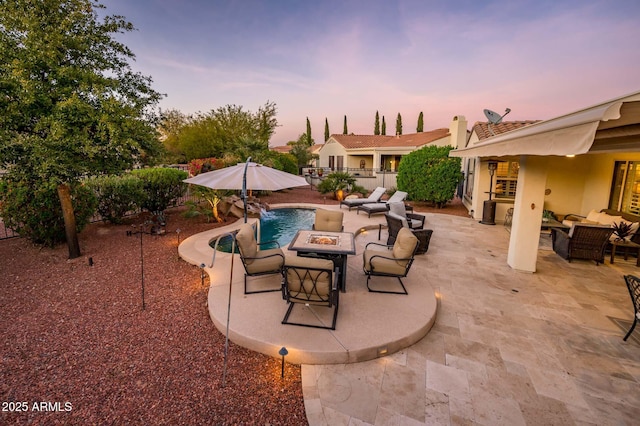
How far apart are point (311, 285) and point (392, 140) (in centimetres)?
2783

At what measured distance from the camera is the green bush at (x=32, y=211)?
653cm

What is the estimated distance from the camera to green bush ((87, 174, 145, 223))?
897cm

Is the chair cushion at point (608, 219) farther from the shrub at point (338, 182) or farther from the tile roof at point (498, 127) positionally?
the shrub at point (338, 182)

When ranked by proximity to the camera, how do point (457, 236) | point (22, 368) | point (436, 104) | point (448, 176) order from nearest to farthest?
point (22, 368) < point (457, 236) < point (448, 176) < point (436, 104)

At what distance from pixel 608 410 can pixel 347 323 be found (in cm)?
280

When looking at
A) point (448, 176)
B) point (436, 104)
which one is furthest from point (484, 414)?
point (436, 104)

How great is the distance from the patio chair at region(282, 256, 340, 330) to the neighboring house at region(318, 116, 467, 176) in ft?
61.3

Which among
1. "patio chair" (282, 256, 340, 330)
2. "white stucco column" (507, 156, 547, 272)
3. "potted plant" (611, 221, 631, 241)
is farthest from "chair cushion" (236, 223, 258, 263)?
"potted plant" (611, 221, 631, 241)

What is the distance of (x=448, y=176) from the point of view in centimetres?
1327

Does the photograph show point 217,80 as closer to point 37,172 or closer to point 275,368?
point 37,172

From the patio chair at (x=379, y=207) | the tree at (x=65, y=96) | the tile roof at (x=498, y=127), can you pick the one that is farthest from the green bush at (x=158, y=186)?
the tile roof at (x=498, y=127)

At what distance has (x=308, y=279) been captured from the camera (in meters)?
3.71

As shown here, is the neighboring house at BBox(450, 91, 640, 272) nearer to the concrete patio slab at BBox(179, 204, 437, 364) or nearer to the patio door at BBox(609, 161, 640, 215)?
the patio door at BBox(609, 161, 640, 215)

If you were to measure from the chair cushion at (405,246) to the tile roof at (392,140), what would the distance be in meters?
22.9
